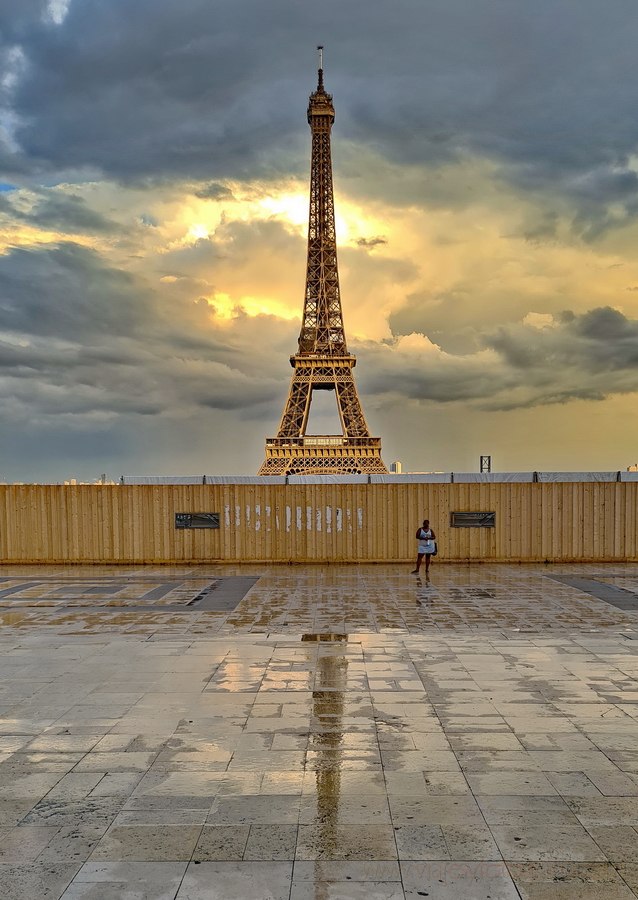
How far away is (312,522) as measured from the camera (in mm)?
16672

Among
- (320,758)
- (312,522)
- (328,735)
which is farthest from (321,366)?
(320,758)

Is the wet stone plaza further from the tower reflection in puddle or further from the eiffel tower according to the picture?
the eiffel tower

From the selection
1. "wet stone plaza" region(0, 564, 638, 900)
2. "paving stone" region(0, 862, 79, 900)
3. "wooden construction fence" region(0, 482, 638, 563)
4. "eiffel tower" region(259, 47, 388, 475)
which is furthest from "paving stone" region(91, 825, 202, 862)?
"eiffel tower" region(259, 47, 388, 475)

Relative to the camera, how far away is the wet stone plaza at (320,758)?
3.46 meters

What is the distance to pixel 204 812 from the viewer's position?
4078 millimetres

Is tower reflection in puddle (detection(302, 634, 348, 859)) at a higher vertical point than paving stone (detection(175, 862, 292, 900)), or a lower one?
lower

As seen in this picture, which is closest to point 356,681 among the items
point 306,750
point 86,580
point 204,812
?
point 306,750

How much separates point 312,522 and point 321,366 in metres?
34.1

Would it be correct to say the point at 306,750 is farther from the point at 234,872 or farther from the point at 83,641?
the point at 83,641

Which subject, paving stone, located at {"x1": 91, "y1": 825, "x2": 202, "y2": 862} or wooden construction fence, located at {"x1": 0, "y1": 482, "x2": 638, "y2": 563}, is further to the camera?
wooden construction fence, located at {"x1": 0, "y1": 482, "x2": 638, "y2": 563}

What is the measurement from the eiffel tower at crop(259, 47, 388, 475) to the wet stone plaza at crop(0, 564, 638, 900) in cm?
3600

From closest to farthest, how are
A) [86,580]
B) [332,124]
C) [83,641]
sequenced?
[83,641]
[86,580]
[332,124]

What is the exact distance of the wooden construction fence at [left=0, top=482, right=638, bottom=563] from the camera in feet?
54.1

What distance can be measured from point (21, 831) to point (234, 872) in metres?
1.33
